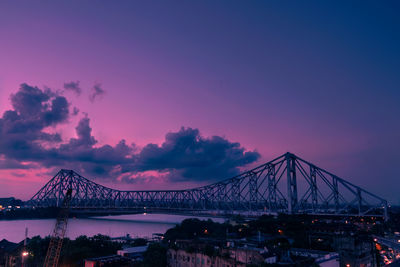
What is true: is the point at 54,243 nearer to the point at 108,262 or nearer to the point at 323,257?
the point at 108,262

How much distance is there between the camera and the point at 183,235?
53.2 metres

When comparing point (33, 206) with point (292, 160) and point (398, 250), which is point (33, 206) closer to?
point (292, 160)

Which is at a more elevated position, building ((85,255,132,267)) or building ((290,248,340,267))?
building ((290,248,340,267))

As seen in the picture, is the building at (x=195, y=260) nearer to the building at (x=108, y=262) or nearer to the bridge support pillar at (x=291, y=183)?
the building at (x=108, y=262)

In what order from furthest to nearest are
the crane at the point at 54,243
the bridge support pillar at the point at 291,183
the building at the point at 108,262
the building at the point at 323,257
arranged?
the bridge support pillar at the point at 291,183 → the crane at the point at 54,243 → the building at the point at 108,262 → the building at the point at 323,257

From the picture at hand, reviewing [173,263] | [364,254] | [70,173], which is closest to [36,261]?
[173,263]

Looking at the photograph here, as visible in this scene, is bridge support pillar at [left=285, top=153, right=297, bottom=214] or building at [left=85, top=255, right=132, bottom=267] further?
bridge support pillar at [left=285, top=153, right=297, bottom=214]

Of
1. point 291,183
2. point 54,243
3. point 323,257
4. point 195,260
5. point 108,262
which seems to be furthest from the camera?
point 291,183

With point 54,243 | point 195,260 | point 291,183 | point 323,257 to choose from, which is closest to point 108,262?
point 195,260

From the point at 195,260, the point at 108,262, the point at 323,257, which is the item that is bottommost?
the point at 108,262

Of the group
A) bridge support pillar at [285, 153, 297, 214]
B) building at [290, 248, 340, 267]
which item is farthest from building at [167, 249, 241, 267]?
bridge support pillar at [285, 153, 297, 214]

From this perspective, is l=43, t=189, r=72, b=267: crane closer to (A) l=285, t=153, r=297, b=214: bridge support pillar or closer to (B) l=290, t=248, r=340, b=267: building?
(B) l=290, t=248, r=340, b=267: building

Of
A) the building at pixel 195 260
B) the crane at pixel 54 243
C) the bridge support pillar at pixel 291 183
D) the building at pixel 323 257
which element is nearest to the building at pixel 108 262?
the building at pixel 195 260

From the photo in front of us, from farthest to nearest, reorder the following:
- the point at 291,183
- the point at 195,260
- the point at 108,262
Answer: the point at 291,183, the point at 108,262, the point at 195,260
